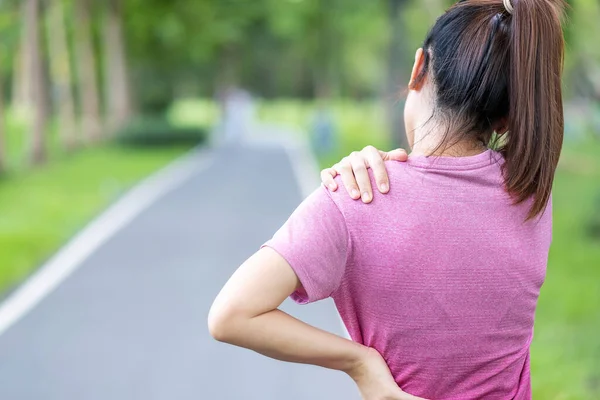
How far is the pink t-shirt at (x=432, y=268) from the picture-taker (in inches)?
66.8

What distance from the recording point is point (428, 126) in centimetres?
187

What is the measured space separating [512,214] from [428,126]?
0.23 m

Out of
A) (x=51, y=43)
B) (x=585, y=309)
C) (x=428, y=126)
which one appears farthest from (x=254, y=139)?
(x=428, y=126)

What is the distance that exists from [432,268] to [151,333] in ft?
20.1

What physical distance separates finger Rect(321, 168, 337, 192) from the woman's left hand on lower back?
0.31 metres

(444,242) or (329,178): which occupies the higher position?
(329,178)

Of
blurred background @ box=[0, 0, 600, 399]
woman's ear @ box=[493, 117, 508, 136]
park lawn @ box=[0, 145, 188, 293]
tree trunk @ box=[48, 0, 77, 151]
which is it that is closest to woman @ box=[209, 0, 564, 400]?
woman's ear @ box=[493, 117, 508, 136]

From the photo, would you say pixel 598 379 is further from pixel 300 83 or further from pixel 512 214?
pixel 300 83

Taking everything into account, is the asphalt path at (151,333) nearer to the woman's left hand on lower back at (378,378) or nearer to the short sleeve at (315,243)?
the woman's left hand on lower back at (378,378)

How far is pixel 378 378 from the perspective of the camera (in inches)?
70.2

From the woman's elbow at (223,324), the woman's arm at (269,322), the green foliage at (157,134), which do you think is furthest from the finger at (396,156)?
the green foliage at (157,134)

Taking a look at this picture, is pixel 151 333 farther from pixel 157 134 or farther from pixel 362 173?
pixel 157 134

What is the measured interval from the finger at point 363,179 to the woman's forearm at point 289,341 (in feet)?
0.82

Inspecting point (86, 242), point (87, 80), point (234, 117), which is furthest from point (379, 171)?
point (234, 117)
